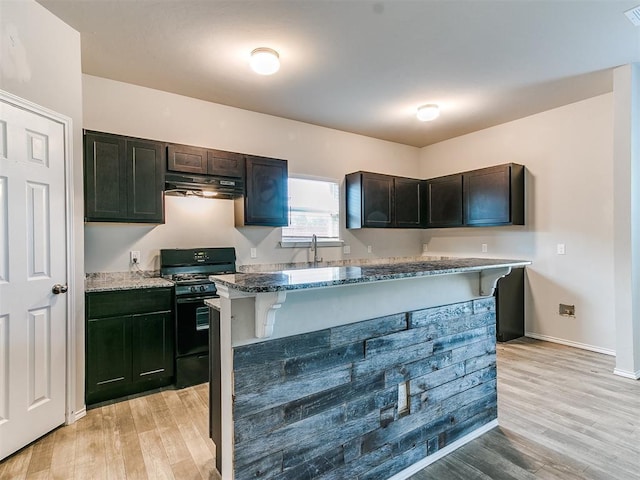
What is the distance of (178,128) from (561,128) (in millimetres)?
4514

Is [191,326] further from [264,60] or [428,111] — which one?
[428,111]

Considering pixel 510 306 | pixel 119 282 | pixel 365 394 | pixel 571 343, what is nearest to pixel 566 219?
pixel 510 306

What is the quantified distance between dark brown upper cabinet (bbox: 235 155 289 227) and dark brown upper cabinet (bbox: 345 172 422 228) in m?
1.22

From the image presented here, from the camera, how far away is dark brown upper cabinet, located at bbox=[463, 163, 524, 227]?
14.0ft

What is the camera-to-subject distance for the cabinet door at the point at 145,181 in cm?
304

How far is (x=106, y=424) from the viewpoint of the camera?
94.8 inches

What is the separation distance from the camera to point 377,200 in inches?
191

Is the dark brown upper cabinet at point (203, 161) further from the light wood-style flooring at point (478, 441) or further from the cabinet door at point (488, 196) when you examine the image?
the cabinet door at point (488, 196)

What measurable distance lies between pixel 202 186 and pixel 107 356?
5.61 ft

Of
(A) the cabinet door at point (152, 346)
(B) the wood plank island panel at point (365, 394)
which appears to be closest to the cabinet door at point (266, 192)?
(A) the cabinet door at point (152, 346)

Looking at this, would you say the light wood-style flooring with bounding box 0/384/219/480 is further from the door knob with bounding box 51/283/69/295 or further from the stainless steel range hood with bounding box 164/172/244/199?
the stainless steel range hood with bounding box 164/172/244/199

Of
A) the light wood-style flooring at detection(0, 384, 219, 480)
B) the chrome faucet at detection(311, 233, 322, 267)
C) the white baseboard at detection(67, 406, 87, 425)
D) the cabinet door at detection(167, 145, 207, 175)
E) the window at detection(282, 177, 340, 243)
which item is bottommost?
the light wood-style flooring at detection(0, 384, 219, 480)

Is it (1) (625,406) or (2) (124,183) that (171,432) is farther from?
(1) (625,406)

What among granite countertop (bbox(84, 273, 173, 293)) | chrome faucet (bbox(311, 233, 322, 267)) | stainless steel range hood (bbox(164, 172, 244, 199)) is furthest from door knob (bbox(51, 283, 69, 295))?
chrome faucet (bbox(311, 233, 322, 267))
